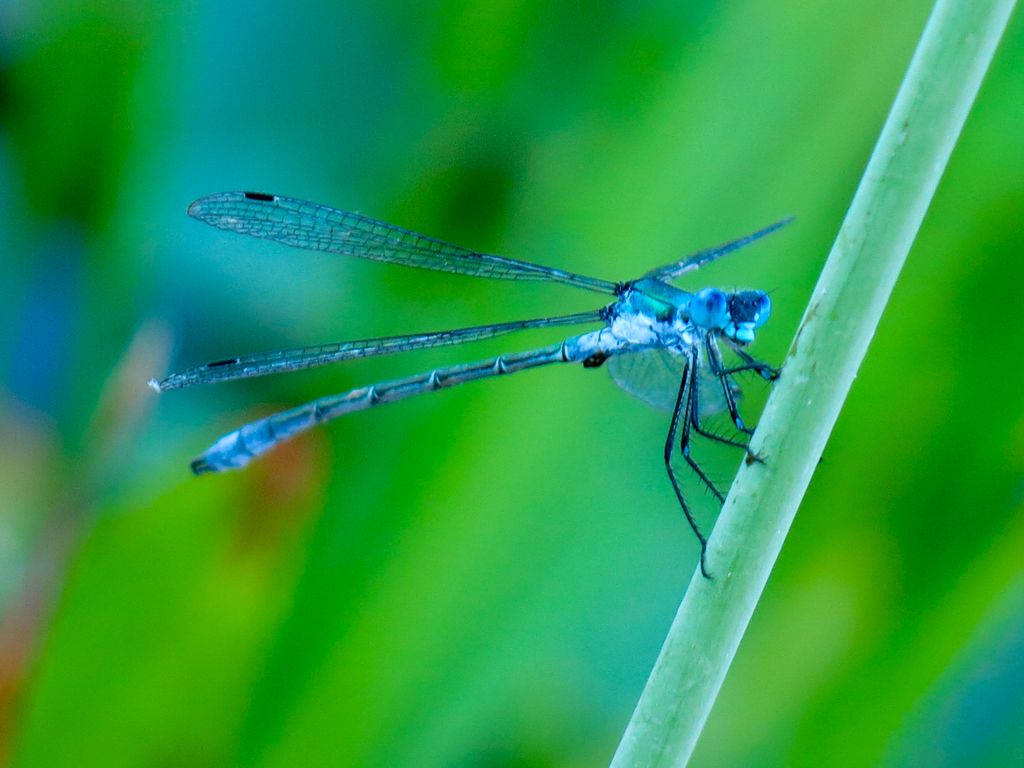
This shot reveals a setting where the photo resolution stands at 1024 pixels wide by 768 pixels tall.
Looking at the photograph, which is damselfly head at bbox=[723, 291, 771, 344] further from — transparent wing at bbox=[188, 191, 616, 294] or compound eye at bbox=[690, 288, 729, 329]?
transparent wing at bbox=[188, 191, 616, 294]

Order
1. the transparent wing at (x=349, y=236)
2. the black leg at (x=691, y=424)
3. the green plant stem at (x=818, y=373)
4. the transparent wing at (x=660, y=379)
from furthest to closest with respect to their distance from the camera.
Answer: the transparent wing at (x=349, y=236)
the transparent wing at (x=660, y=379)
the black leg at (x=691, y=424)
the green plant stem at (x=818, y=373)

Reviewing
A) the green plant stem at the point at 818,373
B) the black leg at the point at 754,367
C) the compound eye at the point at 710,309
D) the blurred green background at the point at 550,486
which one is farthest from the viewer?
the compound eye at the point at 710,309

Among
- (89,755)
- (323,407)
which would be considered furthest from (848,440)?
(89,755)

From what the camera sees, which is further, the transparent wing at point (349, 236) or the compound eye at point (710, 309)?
the transparent wing at point (349, 236)

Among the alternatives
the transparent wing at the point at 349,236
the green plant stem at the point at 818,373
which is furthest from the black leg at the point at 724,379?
the green plant stem at the point at 818,373

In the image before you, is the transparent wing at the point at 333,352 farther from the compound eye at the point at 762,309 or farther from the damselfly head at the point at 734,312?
the compound eye at the point at 762,309

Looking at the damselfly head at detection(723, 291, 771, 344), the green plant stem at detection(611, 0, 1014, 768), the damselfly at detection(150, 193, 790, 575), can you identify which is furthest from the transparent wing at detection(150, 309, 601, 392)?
the green plant stem at detection(611, 0, 1014, 768)

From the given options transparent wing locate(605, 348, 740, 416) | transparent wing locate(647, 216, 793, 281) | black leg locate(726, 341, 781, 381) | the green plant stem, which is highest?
transparent wing locate(647, 216, 793, 281)
